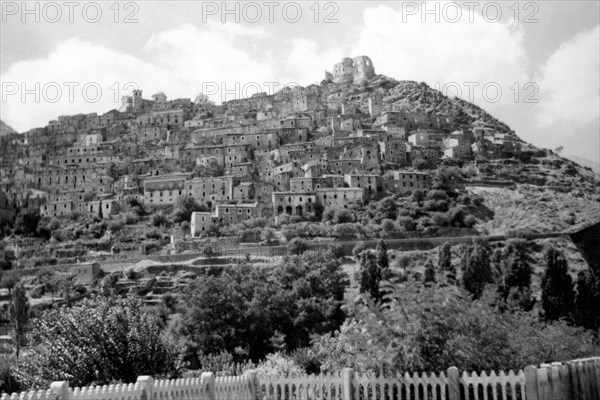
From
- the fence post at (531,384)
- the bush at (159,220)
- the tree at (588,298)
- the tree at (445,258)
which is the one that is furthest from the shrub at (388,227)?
the fence post at (531,384)

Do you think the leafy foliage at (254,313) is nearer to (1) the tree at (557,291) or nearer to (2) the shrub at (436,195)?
(1) the tree at (557,291)

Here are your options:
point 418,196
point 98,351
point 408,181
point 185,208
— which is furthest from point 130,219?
point 98,351

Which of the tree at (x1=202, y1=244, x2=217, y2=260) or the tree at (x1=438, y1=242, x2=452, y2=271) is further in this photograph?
the tree at (x1=202, y1=244, x2=217, y2=260)

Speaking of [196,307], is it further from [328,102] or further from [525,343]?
[328,102]

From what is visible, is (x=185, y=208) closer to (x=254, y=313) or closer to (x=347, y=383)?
(x=254, y=313)

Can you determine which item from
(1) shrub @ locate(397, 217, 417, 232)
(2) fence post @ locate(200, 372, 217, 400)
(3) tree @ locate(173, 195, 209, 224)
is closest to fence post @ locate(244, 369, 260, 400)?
(2) fence post @ locate(200, 372, 217, 400)

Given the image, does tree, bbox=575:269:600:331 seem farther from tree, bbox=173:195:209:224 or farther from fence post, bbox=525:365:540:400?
tree, bbox=173:195:209:224
